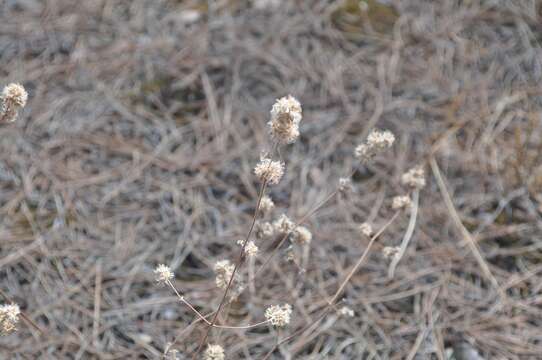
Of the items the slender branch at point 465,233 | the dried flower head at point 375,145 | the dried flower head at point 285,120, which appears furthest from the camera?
the slender branch at point 465,233

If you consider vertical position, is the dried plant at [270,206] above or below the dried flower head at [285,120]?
below

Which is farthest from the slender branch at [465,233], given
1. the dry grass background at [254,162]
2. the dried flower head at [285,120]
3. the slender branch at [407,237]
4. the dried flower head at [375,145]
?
the dried flower head at [285,120]

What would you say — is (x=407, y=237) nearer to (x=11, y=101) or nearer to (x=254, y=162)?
(x=254, y=162)

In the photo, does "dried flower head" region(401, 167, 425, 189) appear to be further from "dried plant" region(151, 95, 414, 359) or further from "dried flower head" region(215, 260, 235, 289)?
"dried flower head" region(215, 260, 235, 289)

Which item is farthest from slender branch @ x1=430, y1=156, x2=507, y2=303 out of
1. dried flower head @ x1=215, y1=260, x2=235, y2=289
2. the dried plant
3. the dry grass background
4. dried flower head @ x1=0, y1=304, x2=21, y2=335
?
dried flower head @ x1=0, y1=304, x2=21, y2=335

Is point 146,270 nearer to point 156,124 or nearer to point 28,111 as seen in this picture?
point 156,124

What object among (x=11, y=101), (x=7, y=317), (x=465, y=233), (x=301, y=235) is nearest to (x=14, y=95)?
(x=11, y=101)

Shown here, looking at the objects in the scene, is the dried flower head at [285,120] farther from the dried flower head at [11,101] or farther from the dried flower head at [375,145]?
the dried flower head at [11,101]
